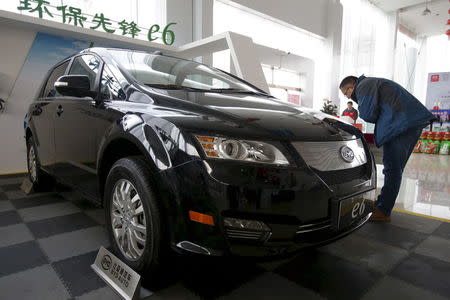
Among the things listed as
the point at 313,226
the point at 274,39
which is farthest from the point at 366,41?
the point at 313,226

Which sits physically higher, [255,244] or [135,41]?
[135,41]

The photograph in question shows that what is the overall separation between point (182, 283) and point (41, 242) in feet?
3.31

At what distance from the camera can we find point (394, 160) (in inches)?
87.7

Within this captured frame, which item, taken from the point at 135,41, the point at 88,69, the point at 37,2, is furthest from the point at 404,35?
the point at 88,69

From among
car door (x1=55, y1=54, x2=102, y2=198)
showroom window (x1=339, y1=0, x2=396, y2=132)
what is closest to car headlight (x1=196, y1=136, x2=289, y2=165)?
car door (x1=55, y1=54, x2=102, y2=198)

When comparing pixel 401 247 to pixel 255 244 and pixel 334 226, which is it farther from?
pixel 255 244

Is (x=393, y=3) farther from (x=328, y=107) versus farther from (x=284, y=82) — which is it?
(x=284, y=82)

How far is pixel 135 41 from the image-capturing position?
4699 millimetres

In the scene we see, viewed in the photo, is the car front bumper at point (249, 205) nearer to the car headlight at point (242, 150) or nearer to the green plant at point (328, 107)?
the car headlight at point (242, 150)

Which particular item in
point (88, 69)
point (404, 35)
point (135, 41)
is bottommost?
point (88, 69)

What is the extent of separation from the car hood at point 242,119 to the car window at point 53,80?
1.37 metres

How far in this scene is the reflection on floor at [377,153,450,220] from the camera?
2693 millimetres

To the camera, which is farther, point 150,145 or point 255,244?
point 150,145

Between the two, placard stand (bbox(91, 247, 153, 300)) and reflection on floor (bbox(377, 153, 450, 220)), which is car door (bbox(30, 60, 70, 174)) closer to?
placard stand (bbox(91, 247, 153, 300))
